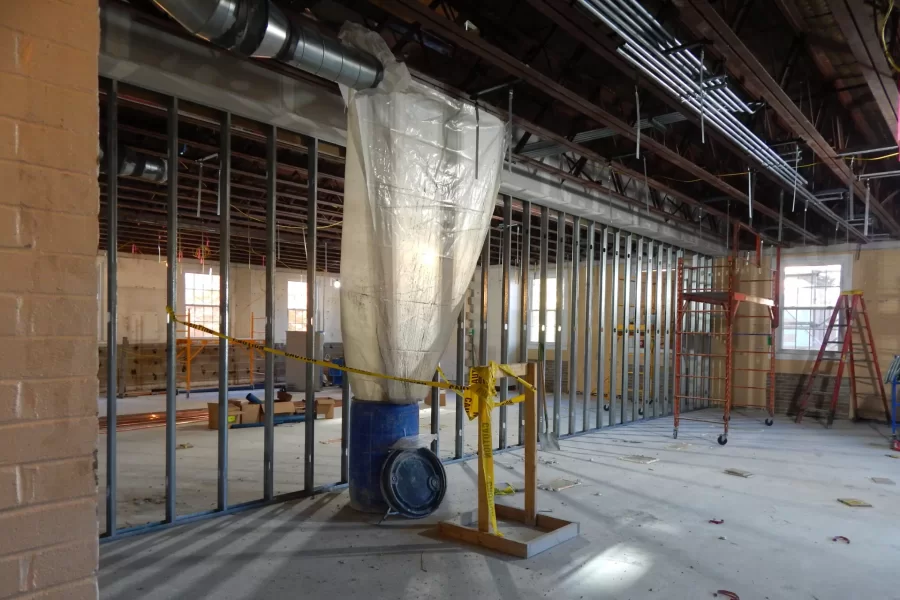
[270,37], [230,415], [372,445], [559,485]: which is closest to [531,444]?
[372,445]

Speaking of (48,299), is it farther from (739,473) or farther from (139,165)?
(739,473)

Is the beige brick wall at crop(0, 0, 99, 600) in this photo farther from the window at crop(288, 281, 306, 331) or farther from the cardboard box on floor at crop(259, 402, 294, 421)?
the window at crop(288, 281, 306, 331)

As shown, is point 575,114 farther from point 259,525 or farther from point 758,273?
point 758,273

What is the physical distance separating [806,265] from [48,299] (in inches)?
415

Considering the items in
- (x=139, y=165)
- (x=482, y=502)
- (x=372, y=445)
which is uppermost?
(x=139, y=165)

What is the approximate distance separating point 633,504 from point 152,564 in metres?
3.10

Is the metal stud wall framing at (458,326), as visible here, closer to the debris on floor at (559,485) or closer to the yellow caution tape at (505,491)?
the debris on floor at (559,485)

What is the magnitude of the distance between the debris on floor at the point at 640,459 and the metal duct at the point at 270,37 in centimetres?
420

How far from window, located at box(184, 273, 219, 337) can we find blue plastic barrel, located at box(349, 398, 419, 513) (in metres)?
→ 10.2

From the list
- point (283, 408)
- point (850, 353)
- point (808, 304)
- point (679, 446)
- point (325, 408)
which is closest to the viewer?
point (679, 446)

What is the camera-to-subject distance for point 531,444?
11.5 feet

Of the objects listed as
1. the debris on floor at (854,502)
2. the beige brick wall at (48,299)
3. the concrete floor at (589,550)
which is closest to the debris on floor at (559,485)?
the concrete floor at (589,550)

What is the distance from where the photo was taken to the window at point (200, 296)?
13.2 m

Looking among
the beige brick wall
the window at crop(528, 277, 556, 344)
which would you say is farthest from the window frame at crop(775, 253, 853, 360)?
the beige brick wall
